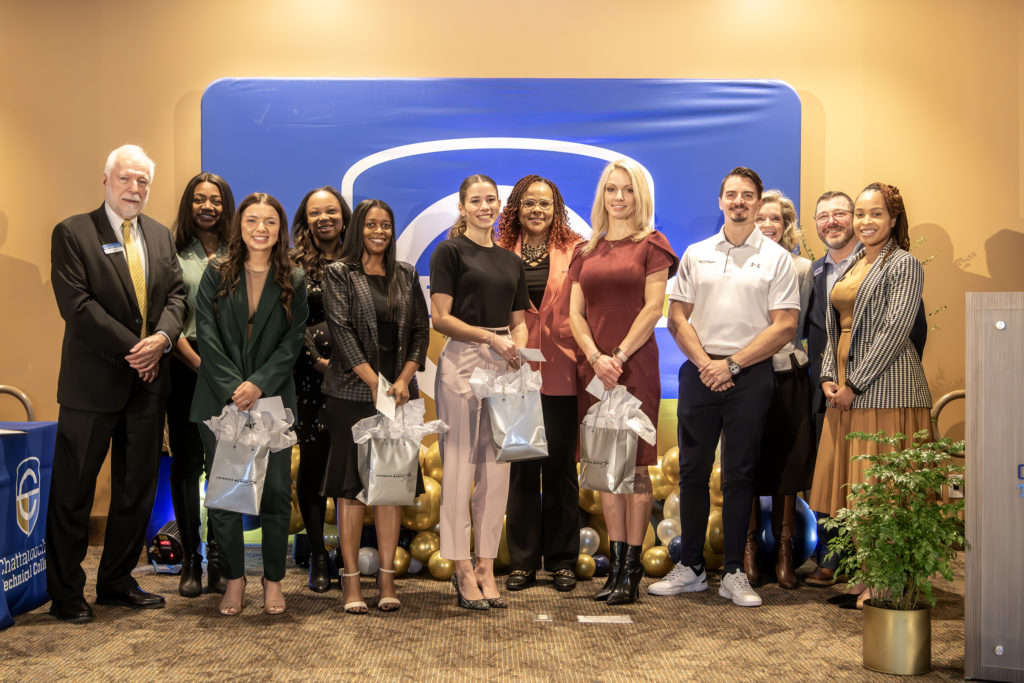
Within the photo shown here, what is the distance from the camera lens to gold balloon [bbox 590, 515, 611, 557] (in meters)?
4.62

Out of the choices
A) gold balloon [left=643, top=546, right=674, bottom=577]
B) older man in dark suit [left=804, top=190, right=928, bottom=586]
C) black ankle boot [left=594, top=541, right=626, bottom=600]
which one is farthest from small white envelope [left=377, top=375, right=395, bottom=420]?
older man in dark suit [left=804, top=190, right=928, bottom=586]

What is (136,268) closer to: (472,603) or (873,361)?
(472,603)

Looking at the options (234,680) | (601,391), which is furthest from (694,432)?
(234,680)

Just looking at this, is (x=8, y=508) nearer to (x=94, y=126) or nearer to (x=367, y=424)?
(x=367, y=424)

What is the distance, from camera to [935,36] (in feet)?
18.1

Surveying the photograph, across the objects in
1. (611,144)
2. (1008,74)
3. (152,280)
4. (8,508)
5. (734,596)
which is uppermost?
(1008,74)

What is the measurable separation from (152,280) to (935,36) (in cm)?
476

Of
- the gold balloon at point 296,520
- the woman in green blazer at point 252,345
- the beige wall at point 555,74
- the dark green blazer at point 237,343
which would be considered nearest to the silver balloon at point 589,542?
the gold balloon at point 296,520

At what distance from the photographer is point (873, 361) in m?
3.81

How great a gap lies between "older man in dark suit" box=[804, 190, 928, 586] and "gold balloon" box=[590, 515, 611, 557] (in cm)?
100

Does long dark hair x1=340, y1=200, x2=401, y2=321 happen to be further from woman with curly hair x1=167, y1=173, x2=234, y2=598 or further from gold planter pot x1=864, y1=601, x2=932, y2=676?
gold planter pot x1=864, y1=601, x2=932, y2=676

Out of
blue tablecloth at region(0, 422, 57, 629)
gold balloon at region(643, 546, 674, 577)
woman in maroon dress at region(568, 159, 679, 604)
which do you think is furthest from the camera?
gold balloon at region(643, 546, 674, 577)

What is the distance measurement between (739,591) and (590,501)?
966mm

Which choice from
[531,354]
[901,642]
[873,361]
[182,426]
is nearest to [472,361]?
[531,354]
